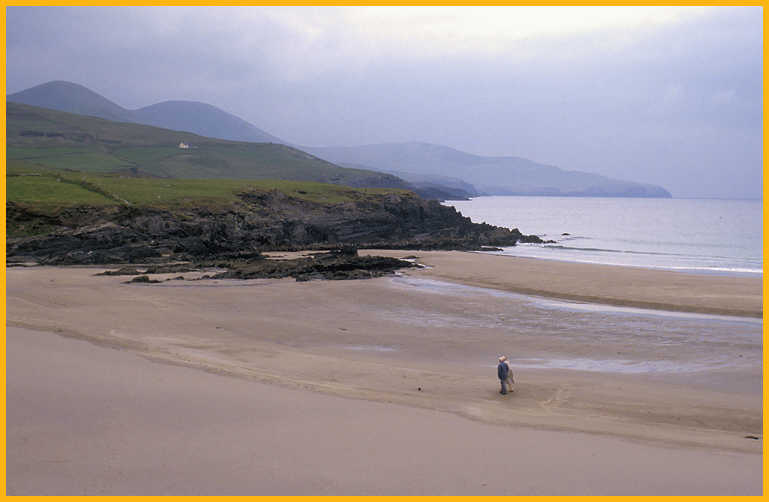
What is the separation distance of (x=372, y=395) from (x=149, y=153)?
495 feet

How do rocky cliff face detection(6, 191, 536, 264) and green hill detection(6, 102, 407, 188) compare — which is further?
green hill detection(6, 102, 407, 188)

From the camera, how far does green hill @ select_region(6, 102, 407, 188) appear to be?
122 metres

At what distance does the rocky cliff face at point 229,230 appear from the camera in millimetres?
37062

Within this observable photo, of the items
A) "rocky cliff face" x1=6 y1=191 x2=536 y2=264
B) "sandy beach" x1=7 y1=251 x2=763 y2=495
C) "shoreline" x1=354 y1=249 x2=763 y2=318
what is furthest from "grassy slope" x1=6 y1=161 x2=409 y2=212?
"shoreline" x1=354 y1=249 x2=763 y2=318

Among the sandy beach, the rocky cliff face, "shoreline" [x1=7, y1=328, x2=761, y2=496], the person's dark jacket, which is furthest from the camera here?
the rocky cliff face

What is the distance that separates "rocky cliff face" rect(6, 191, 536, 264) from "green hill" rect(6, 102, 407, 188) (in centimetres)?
6168

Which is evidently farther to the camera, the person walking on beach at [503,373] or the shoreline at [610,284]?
the shoreline at [610,284]

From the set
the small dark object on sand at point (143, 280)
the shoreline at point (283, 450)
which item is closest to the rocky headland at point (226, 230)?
the small dark object on sand at point (143, 280)

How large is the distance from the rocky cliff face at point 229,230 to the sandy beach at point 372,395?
43.9ft

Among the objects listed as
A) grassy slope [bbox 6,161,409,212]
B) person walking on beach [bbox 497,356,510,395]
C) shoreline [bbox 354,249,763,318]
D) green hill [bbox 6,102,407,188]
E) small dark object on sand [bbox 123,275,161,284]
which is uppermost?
green hill [bbox 6,102,407,188]

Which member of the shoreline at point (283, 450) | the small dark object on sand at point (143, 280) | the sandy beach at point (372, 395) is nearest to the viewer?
the shoreline at point (283, 450)

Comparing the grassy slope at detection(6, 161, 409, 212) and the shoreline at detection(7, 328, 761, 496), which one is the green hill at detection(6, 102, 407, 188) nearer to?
the grassy slope at detection(6, 161, 409, 212)

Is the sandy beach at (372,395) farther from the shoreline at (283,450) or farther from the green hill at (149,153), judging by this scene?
the green hill at (149,153)

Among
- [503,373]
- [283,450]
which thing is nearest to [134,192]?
[503,373]
